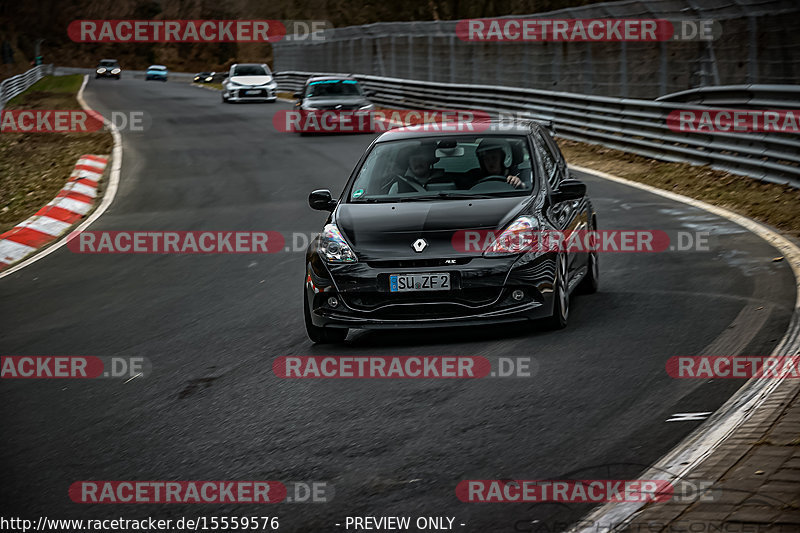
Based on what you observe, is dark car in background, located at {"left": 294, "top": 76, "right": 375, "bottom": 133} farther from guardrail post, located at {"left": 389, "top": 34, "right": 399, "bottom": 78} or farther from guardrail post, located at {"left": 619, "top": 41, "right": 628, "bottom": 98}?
guardrail post, located at {"left": 389, "top": 34, "right": 399, "bottom": 78}

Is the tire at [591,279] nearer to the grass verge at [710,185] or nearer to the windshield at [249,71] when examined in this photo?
the grass verge at [710,185]

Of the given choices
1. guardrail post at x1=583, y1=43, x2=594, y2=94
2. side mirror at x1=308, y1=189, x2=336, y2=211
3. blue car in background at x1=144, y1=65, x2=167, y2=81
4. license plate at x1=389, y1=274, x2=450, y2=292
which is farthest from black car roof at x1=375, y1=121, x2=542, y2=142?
blue car in background at x1=144, y1=65, x2=167, y2=81

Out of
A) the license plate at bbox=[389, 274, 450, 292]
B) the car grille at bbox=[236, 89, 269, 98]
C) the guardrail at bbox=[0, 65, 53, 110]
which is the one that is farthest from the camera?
the guardrail at bbox=[0, 65, 53, 110]

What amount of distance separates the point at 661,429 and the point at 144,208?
12.7 metres

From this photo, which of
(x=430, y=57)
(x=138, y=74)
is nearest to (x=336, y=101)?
(x=430, y=57)

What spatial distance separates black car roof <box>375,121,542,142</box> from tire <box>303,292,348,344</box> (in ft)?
6.03

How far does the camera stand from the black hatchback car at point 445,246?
293 inches

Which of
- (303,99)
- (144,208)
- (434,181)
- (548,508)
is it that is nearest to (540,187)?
(434,181)

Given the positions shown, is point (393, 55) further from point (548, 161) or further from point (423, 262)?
point (423, 262)

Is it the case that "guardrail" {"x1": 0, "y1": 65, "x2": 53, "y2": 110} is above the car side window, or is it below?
below

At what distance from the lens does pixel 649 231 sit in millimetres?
12555

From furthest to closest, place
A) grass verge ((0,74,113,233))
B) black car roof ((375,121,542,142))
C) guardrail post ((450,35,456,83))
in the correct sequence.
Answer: guardrail post ((450,35,456,83)) < grass verge ((0,74,113,233)) < black car roof ((375,121,542,142))

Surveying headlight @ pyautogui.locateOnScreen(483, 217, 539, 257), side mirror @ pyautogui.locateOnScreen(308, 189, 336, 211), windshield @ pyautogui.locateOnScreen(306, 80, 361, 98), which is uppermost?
side mirror @ pyautogui.locateOnScreen(308, 189, 336, 211)

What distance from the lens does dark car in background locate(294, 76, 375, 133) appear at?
28.5 metres
